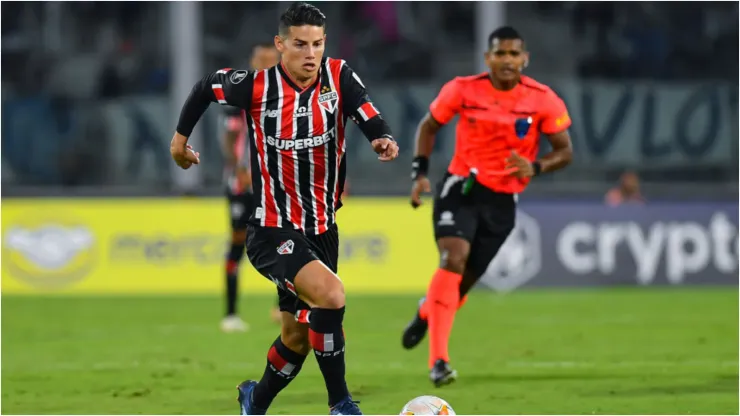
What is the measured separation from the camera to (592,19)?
61.1 feet

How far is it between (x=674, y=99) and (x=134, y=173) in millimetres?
7448

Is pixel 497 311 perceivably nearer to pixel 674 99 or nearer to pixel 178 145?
pixel 674 99

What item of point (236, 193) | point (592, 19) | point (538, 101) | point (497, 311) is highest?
point (592, 19)

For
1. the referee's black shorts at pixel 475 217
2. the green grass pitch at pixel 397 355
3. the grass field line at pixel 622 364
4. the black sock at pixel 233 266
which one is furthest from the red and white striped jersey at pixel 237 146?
the grass field line at pixel 622 364

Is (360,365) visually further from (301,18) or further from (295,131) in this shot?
(301,18)

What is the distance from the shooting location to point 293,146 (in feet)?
21.2

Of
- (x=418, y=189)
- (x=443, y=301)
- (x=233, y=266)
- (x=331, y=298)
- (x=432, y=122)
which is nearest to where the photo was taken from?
(x=331, y=298)

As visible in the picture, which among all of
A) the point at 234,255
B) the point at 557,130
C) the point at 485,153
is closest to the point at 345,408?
the point at 485,153

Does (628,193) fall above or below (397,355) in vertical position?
above

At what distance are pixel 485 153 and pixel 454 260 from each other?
745 millimetres

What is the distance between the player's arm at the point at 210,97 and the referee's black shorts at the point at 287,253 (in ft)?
1.66

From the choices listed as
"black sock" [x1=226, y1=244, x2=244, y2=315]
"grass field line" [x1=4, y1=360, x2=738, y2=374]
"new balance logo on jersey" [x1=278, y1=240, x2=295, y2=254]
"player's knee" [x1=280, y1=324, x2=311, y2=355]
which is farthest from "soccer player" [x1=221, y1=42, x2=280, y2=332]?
"new balance logo on jersey" [x1=278, y1=240, x2=295, y2=254]

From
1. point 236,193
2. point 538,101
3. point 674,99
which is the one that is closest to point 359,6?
point 674,99

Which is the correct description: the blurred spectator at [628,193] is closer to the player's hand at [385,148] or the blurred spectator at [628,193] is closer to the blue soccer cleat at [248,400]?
the blue soccer cleat at [248,400]
